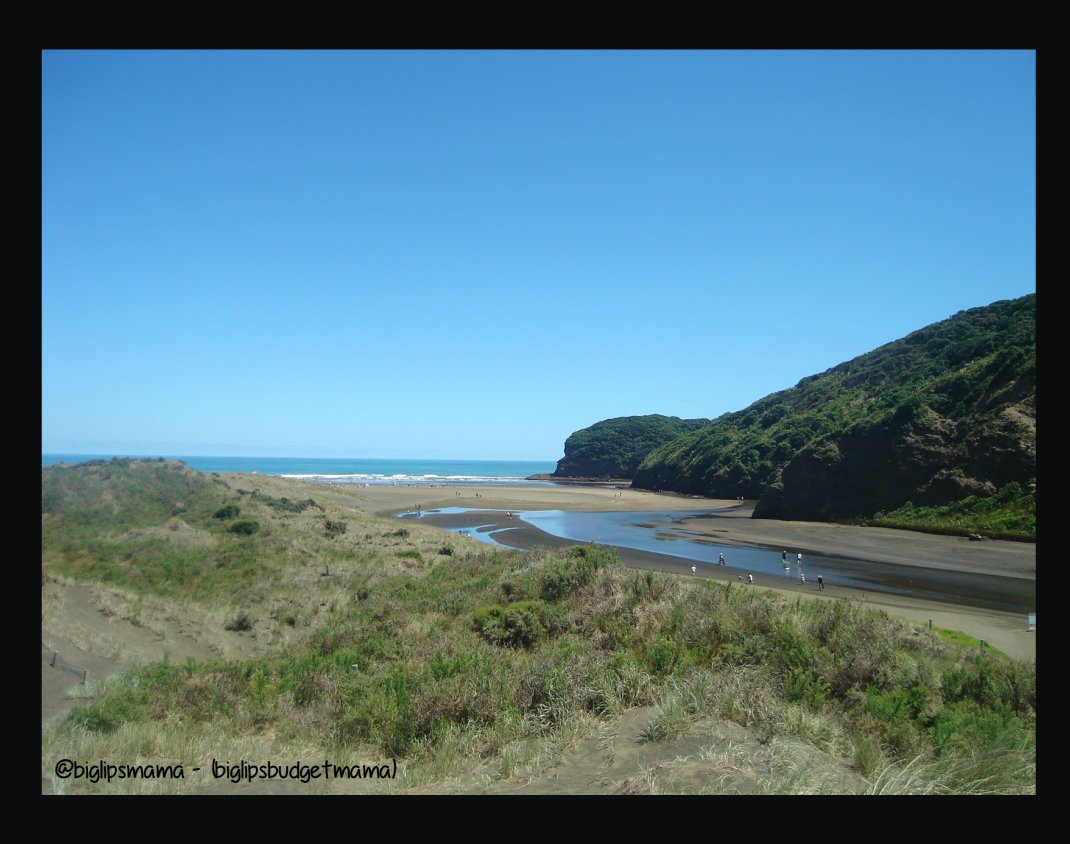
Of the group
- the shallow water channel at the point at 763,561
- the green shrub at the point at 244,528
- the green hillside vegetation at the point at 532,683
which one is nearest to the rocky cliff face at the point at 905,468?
the shallow water channel at the point at 763,561

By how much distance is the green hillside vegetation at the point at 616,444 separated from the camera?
13438 cm

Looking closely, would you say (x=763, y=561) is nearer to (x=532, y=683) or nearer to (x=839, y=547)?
(x=839, y=547)

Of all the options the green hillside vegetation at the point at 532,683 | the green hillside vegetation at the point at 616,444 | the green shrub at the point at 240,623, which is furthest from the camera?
the green hillside vegetation at the point at 616,444

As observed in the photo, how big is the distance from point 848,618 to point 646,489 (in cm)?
9051

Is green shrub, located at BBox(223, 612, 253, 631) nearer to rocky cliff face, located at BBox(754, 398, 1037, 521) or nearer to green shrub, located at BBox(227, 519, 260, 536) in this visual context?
green shrub, located at BBox(227, 519, 260, 536)

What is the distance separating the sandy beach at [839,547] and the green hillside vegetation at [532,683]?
185 centimetres

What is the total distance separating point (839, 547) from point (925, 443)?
11.8 metres

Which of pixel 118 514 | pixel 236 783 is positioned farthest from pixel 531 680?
pixel 118 514

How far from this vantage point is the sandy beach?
55.2ft

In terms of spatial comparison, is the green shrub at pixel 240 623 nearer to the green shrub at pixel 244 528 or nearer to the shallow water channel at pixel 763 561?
the green shrub at pixel 244 528

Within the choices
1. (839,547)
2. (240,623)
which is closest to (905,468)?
(839,547)

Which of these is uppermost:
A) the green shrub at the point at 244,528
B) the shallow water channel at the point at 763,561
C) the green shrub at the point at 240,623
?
the green shrub at the point at 244,528

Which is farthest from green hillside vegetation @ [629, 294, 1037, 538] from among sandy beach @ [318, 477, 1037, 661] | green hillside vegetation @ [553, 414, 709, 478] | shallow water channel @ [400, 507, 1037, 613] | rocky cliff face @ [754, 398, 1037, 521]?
green hillside vegetation @ [553, 414, 709, 478]
